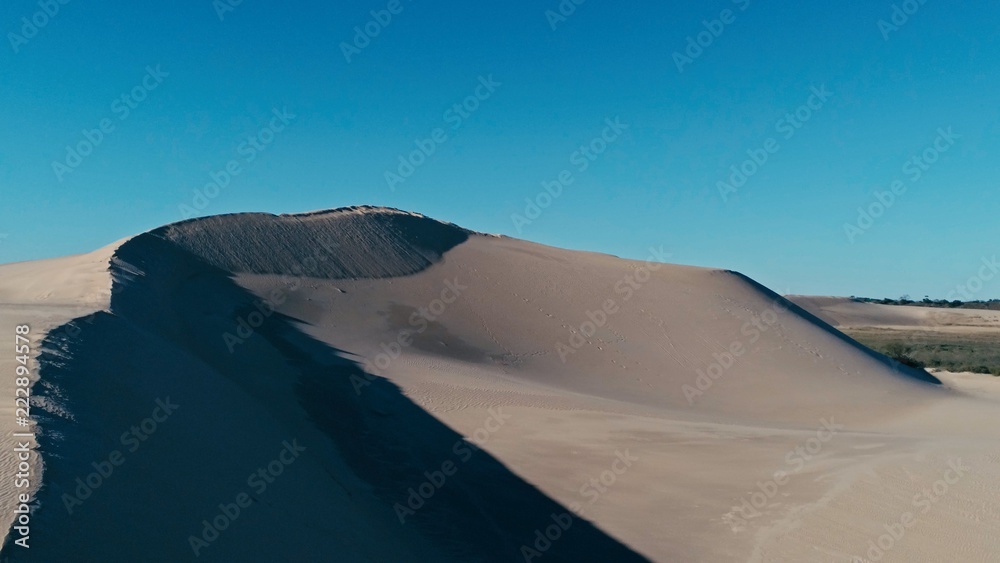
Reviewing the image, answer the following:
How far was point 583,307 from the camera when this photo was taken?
2827 cm

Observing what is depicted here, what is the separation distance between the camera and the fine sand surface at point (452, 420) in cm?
677

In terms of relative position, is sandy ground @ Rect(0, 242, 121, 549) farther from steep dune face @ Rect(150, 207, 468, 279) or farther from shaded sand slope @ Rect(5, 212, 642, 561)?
steep dune face @ Rect(150, 207, 468, 279)

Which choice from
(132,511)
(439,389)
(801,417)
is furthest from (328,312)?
(132,511)

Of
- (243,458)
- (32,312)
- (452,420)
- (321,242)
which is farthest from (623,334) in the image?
(243,458)

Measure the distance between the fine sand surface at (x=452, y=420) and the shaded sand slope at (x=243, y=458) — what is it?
0.13 ft

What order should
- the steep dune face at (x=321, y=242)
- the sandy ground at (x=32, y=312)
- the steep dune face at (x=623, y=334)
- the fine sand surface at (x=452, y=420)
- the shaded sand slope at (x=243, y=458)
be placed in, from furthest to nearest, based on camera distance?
the steep dune face at (x=321, y=242) < the steep dune face at (x=623, y=334) < the fine sand surface at (x=452, y=420) < the shaded sand slope at (x=243, y=458) < the sandy ground at (x=32, y=312)

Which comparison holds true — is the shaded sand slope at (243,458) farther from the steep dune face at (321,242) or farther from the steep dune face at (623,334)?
the steep dune face at (321,242)

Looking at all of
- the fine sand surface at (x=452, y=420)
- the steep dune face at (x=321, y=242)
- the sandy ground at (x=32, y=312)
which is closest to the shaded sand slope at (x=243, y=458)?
the fine sand surface at (x=452, y=420)

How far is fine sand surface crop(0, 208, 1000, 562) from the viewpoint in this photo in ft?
22.2

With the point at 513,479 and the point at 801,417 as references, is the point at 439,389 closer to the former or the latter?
the point at 513,479

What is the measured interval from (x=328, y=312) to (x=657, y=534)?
1460 cm

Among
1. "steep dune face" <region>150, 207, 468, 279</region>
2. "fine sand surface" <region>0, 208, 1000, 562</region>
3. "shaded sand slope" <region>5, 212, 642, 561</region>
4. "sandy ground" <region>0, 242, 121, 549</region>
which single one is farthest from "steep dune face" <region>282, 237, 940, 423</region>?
"sandy ground" <region>0, 242, 121, 549</region>

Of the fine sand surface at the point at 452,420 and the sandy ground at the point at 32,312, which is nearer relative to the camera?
the sandy ground at the point at 32,312

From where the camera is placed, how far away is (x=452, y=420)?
14586mm
